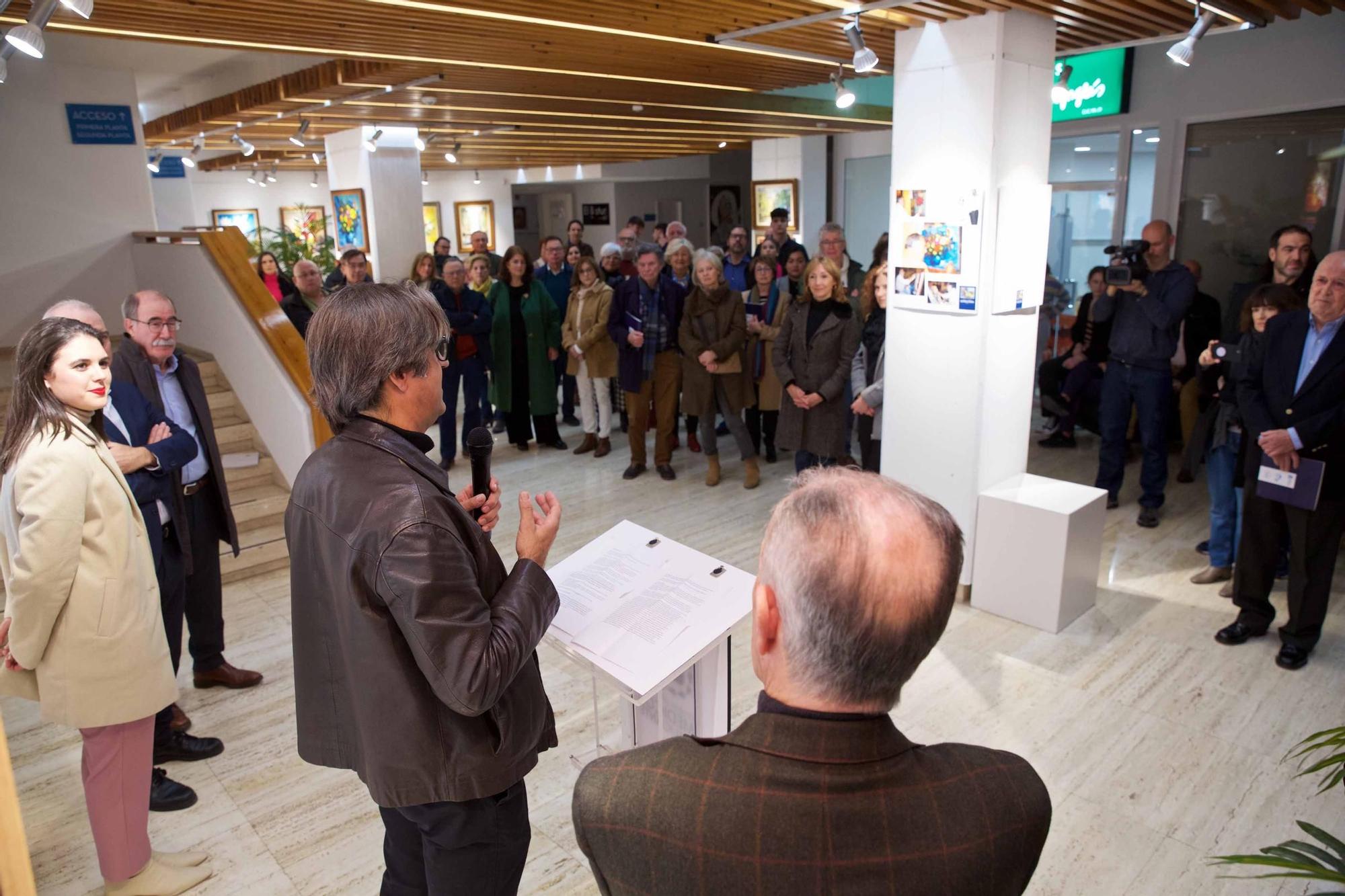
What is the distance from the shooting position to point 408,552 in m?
1.54

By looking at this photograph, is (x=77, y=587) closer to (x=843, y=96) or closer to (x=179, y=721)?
(x=179, y=721)

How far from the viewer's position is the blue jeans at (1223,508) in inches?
189

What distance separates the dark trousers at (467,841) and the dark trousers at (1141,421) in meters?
5.08

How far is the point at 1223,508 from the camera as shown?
487cm

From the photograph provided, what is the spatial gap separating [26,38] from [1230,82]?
28.2 ft

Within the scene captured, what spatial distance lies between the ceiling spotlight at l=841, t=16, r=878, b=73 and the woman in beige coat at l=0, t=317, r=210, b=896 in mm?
3464

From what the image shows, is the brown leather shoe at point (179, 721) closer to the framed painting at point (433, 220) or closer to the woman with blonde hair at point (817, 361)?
the woman with blonde hair at point (817, 361)

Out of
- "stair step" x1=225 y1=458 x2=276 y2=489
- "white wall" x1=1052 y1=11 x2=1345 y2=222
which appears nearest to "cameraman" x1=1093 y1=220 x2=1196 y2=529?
"white wall" x1=1052 y1=11 x2=1345 y2=222

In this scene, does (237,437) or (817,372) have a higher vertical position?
(817,372)

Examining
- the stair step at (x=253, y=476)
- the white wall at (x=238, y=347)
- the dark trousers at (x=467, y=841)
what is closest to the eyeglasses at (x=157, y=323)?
the white wall at (x=238, y=347)

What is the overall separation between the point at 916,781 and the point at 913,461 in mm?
4074

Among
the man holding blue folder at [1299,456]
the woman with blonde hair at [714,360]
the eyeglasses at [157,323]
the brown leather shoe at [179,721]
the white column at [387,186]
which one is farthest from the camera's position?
the white column at [387,186]

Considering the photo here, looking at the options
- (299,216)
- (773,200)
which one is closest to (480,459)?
(773,200)

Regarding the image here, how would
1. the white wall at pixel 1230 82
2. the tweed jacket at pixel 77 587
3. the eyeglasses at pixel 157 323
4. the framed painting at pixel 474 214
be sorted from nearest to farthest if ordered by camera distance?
the tweed jacket at pixel 77 587 < the eyeglasses at pixel 157 323 < the white wall at pixel 1230 82 < the framed painting at pixel 474 214
